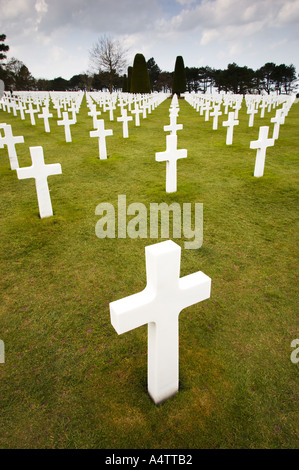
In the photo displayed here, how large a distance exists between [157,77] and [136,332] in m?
82.6

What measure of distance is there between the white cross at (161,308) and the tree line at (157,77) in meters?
37.3

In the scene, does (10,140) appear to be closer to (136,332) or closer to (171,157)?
(171,157)

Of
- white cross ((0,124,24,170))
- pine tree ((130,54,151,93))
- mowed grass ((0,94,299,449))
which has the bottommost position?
mowed grass ((0,94,299,449))

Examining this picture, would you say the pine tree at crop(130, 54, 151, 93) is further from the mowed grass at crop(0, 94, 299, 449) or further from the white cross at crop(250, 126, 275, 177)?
the mowed grass at crop(0, 94, 299, 449)

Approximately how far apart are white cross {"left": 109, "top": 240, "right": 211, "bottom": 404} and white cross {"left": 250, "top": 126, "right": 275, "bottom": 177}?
16.8ft

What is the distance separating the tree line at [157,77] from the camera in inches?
1577

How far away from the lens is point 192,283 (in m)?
1.81

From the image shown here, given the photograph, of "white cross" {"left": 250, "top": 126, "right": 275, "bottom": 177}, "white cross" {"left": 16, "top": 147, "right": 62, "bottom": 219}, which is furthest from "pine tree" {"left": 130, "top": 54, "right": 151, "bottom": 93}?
"white cross" {"left": 16, "top": 147, "right": 62, "bottom": 219}

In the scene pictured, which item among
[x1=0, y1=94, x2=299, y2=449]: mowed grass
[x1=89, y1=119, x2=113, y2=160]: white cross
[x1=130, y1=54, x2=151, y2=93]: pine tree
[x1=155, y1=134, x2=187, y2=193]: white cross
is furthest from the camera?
[x1=130, y1=54, x2=151, y2=93]: pine tree

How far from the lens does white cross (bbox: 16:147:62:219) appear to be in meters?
4.34

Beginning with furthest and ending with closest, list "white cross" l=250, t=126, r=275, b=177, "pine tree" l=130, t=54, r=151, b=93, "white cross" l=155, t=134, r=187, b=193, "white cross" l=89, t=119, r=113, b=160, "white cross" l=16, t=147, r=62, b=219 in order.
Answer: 1. "pine tree" l=130, t=54, r=151, b=93
2. "white cross" l=89, t=119, r=113, b=160
3. "white cross" l=250, t=126, r=275, b=177
4. "white cross" l=155, t=134, r=187, b=193
5. "white cross" l=16, t=147, r=62, b=219

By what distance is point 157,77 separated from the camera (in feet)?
244

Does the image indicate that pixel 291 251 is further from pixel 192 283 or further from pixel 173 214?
pixel 192 283
